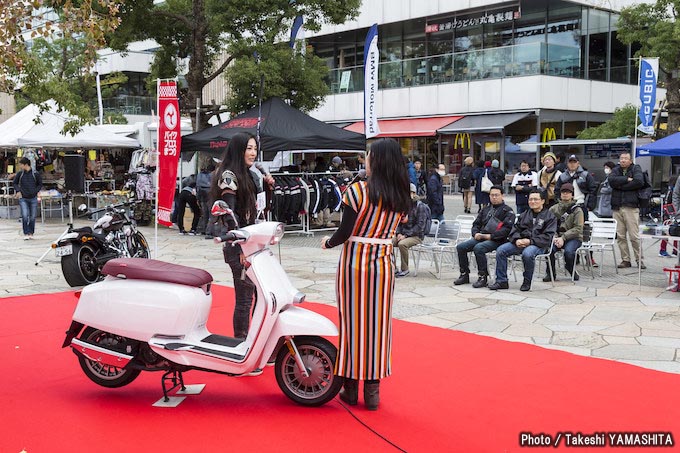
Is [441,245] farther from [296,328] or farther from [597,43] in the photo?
[597,43]

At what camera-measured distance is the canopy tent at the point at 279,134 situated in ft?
48.5

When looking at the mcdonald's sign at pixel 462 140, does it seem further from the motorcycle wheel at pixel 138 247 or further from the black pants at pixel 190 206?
the motorcycle wheel at pixel 138 247

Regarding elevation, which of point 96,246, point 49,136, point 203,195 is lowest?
point 96,246

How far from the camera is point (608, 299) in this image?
8672 mm

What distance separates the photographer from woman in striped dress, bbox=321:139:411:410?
456 cm

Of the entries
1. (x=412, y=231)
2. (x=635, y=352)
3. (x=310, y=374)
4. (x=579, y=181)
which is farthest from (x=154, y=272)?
(x=579, y=181)

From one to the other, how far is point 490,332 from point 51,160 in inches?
857

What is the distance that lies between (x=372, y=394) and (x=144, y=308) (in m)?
1.59

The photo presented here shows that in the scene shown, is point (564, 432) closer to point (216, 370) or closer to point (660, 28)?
point (216, 370)

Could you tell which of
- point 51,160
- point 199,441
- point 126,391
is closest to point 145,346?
point 126,391

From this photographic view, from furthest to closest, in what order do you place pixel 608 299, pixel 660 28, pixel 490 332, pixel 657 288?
pixel 660 28, pixel 657 288, pixel 608 299, pixel 490 332

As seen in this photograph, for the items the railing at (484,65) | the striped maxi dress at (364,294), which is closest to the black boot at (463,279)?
the striped maxi dress at (364,294)

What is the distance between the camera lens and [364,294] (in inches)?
180

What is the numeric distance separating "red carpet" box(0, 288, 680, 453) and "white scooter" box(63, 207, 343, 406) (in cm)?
24
